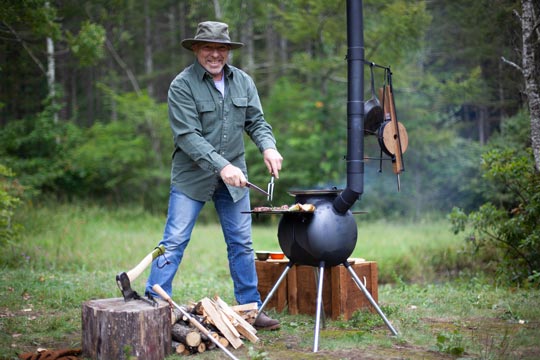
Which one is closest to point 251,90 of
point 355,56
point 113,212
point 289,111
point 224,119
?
point 224,119

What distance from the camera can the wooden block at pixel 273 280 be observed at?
5102 mm

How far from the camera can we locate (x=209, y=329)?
4047 mm

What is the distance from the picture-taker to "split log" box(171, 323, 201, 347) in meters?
3.86

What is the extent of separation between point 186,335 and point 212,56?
1.94 m

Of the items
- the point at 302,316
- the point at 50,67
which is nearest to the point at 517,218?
the point at 302,316

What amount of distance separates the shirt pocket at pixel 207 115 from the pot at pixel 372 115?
1093mm

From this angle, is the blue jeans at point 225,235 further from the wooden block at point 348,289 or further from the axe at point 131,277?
the wooden block at point 348,289

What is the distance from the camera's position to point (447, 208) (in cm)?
1338

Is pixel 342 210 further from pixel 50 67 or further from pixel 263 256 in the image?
pixel 50 67

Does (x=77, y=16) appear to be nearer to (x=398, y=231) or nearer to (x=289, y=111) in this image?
(x=289, y=111)

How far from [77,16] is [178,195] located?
358 inches

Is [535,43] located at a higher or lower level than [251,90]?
higher

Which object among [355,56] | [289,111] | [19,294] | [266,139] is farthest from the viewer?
[289,111]

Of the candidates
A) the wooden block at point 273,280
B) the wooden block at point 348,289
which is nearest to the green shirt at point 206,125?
the wooden block at point 273,280
